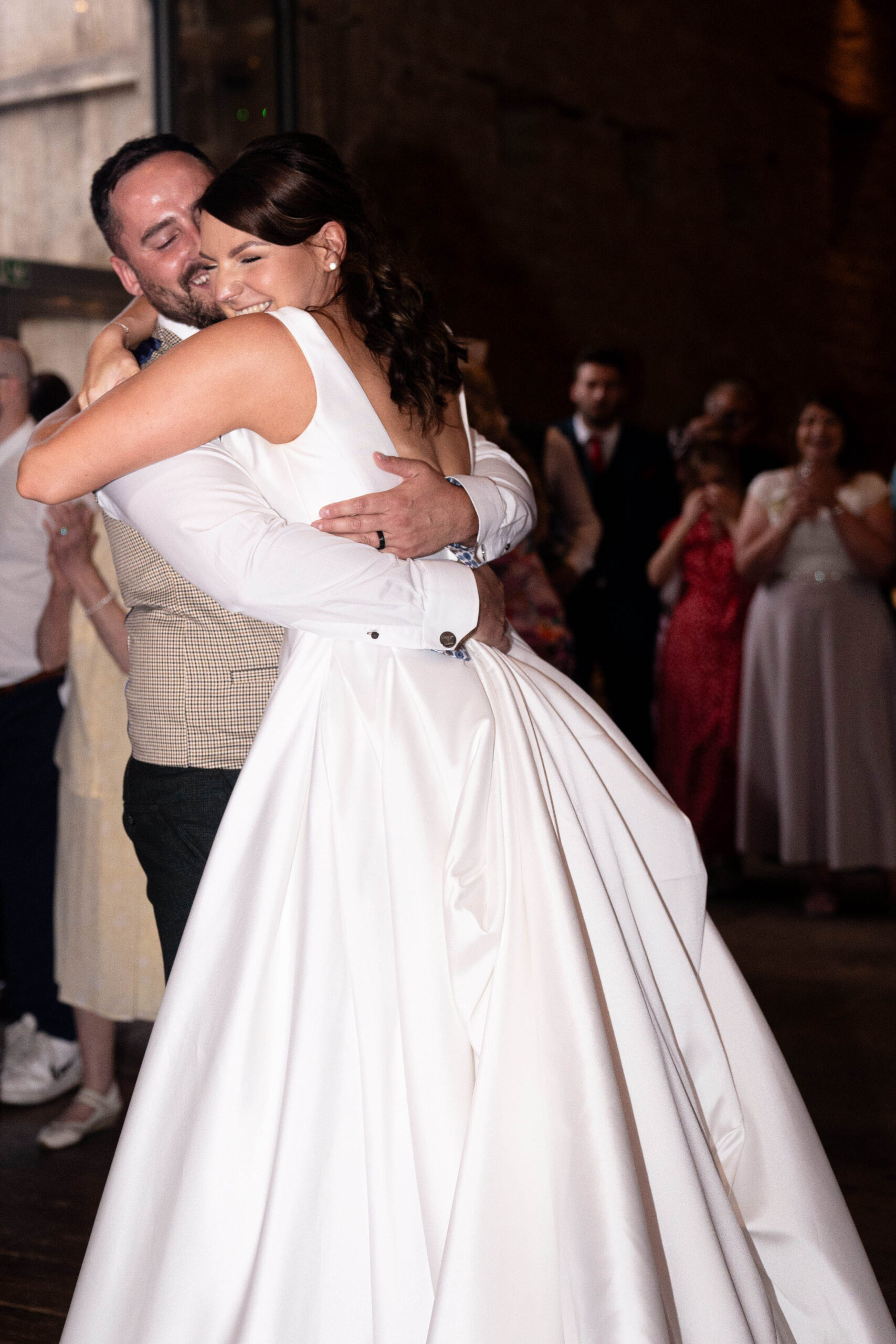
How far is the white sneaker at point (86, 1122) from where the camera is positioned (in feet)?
8.97

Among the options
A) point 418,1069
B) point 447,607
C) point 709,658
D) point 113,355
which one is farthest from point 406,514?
point 709,658

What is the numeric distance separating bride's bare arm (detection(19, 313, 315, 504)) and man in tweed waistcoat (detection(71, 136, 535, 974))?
0.20ft

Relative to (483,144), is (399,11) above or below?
above

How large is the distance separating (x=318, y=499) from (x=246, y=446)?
0.36ft

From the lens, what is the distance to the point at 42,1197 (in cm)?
249

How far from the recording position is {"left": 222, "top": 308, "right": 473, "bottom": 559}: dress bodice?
4.77ft

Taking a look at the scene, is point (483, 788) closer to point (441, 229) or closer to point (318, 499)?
point (318, 499)

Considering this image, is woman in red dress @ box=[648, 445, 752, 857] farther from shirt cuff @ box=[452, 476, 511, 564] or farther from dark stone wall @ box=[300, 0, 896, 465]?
shirt cuff @ box=[452, 476, 511, 564]

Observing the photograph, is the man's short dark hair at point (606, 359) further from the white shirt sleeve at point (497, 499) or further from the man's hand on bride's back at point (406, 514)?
the man's hand on bride's back at point (406, 514)

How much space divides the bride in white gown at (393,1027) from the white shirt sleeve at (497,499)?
14cm

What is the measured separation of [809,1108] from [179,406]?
83.1 inches

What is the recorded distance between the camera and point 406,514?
1486mm

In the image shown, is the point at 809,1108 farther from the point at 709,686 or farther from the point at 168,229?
the point at 709,686

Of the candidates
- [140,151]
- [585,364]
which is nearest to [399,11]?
[585,364]
